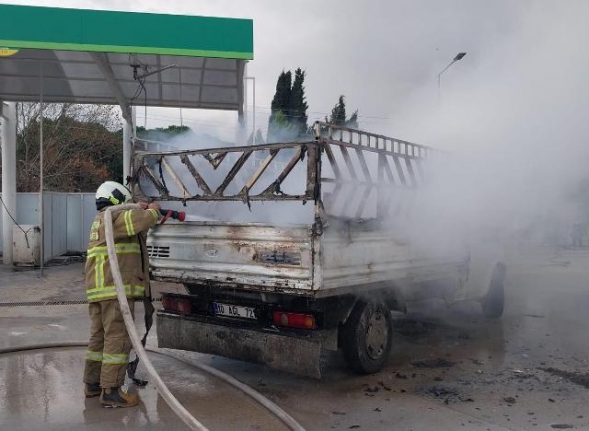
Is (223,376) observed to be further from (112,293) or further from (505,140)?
(505,140)

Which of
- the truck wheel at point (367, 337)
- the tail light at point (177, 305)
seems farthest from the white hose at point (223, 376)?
the truck wheel at point (367, 337)

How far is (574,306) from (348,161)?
20.7 ft

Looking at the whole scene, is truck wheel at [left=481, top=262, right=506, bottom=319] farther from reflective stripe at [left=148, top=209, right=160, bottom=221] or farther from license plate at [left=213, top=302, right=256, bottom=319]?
reflective stripe at [left=148, top=209, right=160, bottom=221]

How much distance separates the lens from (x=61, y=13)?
842 centimetres

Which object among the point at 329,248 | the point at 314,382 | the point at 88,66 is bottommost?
the point at 314,382

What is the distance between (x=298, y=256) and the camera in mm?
4289

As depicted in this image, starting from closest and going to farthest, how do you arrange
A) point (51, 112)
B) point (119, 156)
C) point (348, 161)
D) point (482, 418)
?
1. point (482, 418)
2. point (348, 161)
3. point (51, 112)
4. point (119, 156)

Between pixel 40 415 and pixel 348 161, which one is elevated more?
pixel 348 161

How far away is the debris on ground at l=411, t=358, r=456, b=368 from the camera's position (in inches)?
221

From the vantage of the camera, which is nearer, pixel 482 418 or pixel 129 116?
pixel 482 418

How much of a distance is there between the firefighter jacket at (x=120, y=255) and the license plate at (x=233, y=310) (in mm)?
938

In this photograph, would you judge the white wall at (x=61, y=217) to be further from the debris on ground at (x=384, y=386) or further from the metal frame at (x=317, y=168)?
the debris on ground at (x=384, y=386)

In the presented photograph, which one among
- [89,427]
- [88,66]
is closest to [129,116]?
[88,66]

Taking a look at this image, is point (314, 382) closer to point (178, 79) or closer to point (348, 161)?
point (348, 161)
